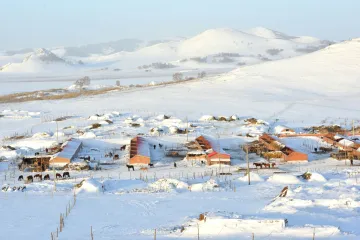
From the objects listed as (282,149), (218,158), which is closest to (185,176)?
(218,158)

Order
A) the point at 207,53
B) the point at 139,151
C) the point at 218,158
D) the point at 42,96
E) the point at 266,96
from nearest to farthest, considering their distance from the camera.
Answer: the point at 218,158
the point at 139,151
the point at 266,96
the point at 42,96
the point at 207,53

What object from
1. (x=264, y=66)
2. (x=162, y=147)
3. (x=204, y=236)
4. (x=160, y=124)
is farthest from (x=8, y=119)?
(x=264, y=66)

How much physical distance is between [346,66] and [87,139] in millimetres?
34318

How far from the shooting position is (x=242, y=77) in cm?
4409

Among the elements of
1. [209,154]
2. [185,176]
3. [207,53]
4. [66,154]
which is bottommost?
[185,176]

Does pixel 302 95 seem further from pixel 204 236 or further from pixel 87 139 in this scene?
pixel 204 236

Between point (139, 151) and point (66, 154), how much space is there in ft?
8.13

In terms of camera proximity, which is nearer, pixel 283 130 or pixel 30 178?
pixel 30 178

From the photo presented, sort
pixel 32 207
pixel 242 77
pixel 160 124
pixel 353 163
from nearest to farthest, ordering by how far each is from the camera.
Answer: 1. pixel 32 207
2. pixel 353 163
3. pixel 160 124
4. pixel 242 77

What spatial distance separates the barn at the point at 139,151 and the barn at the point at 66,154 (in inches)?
77.8

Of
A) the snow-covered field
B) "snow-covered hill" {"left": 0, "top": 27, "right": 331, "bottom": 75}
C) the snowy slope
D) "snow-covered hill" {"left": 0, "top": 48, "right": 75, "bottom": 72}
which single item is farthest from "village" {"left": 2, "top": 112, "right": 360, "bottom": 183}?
"snow-covered hill" {"left": 0, "top": 48, "right": 75, "bottom": 72}

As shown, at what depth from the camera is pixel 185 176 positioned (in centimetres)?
1383

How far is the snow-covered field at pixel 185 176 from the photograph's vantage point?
27.3 feet

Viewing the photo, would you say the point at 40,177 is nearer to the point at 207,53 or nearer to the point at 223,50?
the point at 207,53
